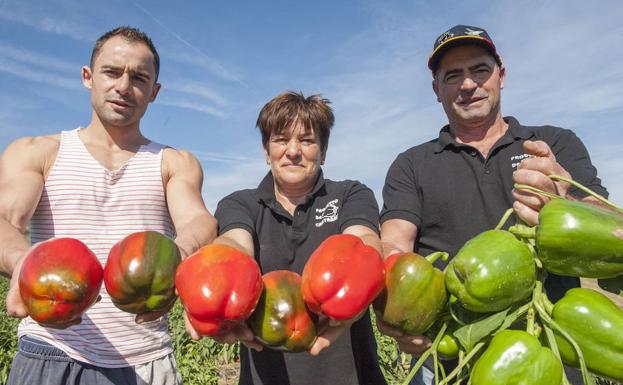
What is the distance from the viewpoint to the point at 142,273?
1925 mm

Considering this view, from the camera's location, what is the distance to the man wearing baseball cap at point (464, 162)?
3.48m

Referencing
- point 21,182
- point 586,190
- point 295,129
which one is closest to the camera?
point 586,190

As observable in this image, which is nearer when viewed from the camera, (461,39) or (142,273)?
(142,273)

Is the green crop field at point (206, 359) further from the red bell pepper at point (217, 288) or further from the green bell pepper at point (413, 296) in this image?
the red bell pepper at point (217, 288)

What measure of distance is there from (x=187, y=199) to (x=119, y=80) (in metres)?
0.92

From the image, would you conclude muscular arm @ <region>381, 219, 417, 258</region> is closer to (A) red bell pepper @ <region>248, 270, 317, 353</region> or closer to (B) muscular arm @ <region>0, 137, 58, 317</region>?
(A) red bell pepper @ <region>248, 270, 317, 353</region>

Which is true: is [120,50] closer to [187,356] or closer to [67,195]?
[67,195]

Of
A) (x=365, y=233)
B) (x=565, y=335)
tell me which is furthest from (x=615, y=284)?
(x=365, y=233)

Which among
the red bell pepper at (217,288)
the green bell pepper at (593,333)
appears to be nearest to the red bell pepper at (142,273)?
the red bell pepper at (217,288)

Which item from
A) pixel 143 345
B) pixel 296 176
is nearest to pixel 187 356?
pixel 143 345

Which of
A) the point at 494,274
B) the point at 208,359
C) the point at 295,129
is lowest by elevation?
the point at 208,359

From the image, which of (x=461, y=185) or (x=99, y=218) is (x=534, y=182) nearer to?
(x=461, y=185)

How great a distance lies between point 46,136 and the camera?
3.51 m

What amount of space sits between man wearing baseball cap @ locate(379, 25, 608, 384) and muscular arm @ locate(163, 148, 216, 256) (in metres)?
1.17
